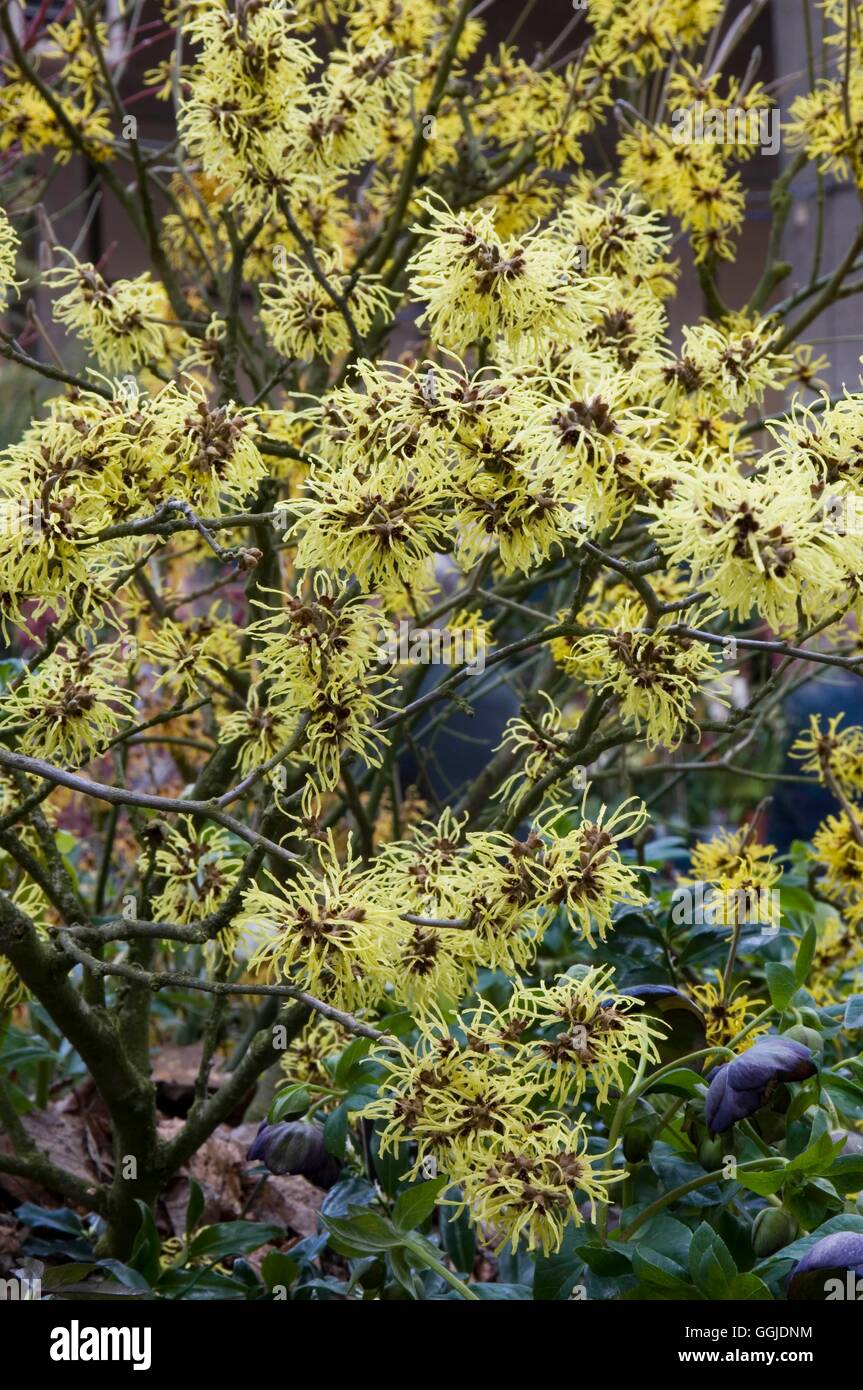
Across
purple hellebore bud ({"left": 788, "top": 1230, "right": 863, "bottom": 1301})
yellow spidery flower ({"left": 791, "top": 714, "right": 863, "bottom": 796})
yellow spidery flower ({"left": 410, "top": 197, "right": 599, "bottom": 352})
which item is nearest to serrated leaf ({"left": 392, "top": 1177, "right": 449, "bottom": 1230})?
purple hellebore bud ({"left": 788, "top": 1230, "right": 863, "bottom": 1301})

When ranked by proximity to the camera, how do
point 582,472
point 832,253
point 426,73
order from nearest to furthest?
1. point 582,472
2. point 426,73
3. point 832,253

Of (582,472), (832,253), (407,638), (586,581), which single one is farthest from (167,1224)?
(832,253)

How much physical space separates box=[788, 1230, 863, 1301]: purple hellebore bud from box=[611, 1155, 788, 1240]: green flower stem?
0.08 meters

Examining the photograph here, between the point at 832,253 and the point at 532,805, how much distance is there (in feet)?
12.4

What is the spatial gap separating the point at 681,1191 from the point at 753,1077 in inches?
5.6

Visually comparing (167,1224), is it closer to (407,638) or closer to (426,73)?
(407,638)

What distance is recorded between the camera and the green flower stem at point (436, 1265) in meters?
0.84

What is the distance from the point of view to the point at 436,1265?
85 cm

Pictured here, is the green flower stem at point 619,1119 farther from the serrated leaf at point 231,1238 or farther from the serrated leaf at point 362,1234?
the serrated leaf at point 231,1238

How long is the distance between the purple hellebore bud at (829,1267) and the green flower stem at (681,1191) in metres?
0.08

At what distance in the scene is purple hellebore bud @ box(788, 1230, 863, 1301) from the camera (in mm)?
751

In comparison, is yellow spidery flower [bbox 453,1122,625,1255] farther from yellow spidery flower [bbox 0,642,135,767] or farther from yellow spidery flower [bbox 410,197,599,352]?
yellow spidery flower [bbox 410,197,599,352]

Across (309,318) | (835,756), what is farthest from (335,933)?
(835,756)

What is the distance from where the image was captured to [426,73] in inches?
66.1
